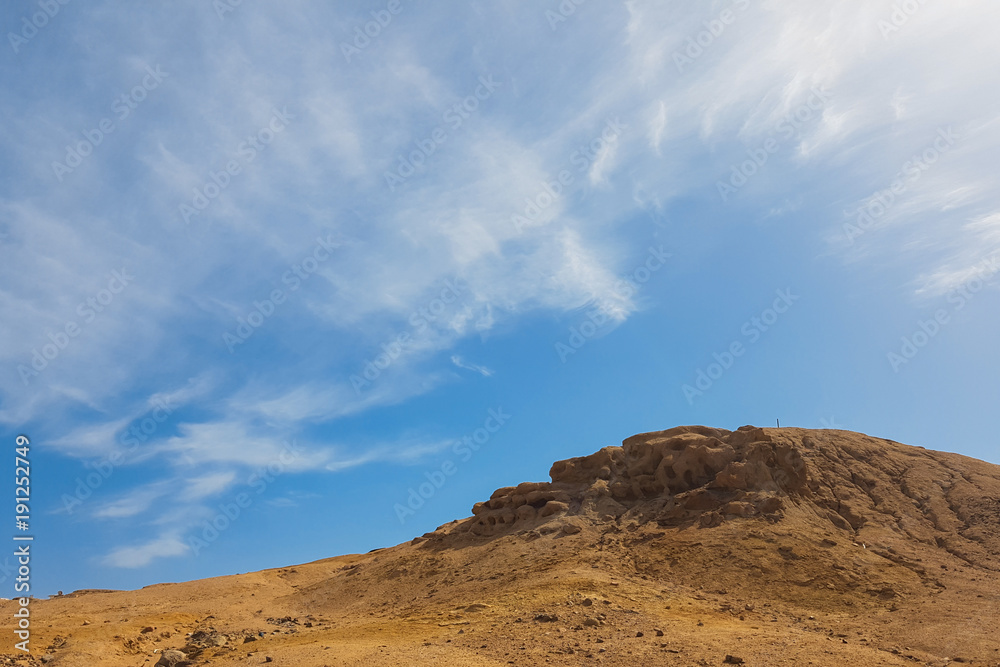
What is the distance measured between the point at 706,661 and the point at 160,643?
572 inches

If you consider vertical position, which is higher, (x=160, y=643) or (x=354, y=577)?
(x=354, y=577)

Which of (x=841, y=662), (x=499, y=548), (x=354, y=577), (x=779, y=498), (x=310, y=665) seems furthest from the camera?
(x=354, y=577)

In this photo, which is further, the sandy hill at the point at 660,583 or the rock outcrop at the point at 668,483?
the rock outcrop at the point at 668,483

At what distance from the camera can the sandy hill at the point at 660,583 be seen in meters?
13.5

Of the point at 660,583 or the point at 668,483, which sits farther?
the point at 668,483

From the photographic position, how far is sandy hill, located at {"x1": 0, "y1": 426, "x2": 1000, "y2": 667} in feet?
44.4

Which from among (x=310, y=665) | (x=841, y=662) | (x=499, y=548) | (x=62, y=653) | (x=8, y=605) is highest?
(x=8, y=605)

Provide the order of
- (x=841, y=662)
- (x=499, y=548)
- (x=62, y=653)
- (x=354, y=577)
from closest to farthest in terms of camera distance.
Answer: (x=841, y=662)
(x=62, y=653)
(x=499, y=548)
(x=354, y=577)

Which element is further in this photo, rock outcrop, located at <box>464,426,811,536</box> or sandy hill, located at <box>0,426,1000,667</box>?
rock outcrop, located at <box>464,426,811,536</box>

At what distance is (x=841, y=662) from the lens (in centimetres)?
1205

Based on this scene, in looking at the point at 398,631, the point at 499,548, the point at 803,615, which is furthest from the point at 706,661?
the point at 499,548

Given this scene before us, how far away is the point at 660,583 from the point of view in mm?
17328

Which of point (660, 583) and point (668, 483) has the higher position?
point (668, 483)

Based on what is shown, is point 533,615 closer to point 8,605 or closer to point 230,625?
point 230,625
